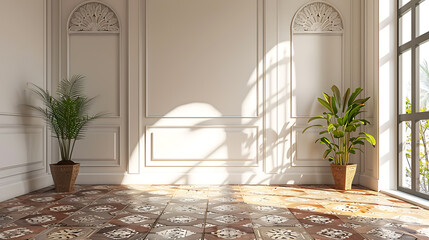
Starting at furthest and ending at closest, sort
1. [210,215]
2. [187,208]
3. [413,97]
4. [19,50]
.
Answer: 1. [19,50]
2. [413,97]
3. [187,208]
4. [210,215]

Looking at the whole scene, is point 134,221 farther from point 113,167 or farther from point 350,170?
point 350,170

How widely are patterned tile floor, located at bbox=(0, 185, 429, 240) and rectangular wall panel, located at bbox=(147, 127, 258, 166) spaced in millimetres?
541

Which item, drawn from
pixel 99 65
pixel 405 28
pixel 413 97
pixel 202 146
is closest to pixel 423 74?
pixel 413 97

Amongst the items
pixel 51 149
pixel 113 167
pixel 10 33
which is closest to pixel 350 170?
pixel 113 167

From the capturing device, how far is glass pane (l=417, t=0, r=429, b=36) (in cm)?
378

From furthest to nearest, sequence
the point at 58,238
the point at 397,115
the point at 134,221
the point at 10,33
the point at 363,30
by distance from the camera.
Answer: the point at 363,30 → the point at 397,115 → the point at 10,33 → the point at 134,221 → the point at 58,238

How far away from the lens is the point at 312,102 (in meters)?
4.98

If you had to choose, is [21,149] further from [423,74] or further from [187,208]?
[423,74]

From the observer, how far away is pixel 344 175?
4492 mm

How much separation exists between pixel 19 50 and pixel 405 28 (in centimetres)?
432

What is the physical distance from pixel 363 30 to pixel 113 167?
368 centimetres

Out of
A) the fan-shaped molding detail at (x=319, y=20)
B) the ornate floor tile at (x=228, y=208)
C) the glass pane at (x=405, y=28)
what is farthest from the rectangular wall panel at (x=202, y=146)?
the glass pane at (x=405, y=28)

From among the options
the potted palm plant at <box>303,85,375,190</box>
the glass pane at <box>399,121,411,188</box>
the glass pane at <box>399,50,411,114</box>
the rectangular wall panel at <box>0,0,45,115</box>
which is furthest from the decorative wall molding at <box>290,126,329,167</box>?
the rectangular wall panel at <box>0,0,45,115</box>

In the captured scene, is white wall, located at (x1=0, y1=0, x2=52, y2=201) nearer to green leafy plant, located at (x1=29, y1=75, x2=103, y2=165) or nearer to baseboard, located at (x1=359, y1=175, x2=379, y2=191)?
green leafy plant, located at (x1=29, y1=75, x2=103, y2=165)
